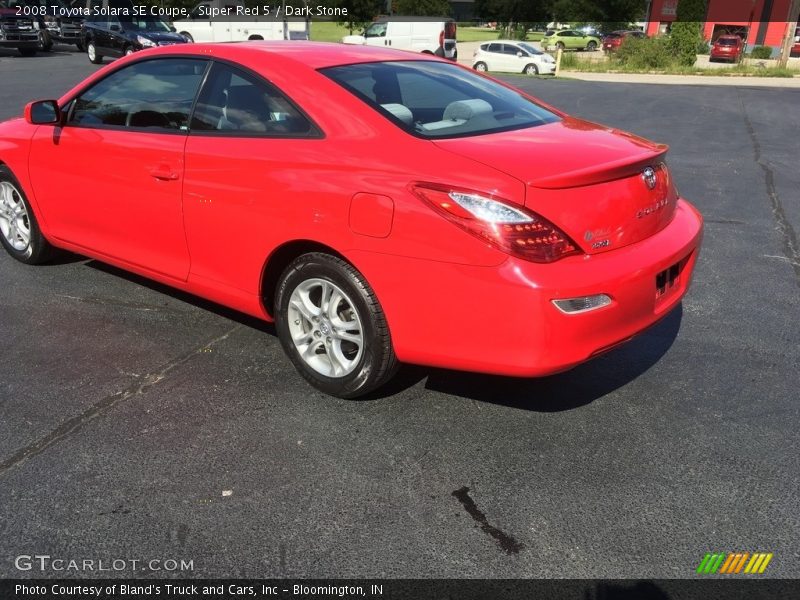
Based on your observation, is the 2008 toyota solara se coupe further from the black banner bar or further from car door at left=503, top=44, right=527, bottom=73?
car door at left=503, top=44, right=527, bottom=73

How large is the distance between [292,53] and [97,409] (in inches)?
77.9

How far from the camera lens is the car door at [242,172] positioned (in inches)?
127

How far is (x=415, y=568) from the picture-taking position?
2359 millimetres

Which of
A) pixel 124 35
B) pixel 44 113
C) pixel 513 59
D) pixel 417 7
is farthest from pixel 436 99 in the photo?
pixel 417 7

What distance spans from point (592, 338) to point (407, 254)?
31.8 inches

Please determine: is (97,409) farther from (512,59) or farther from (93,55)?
(512,59)

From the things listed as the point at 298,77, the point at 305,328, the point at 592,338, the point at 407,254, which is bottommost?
the point at 305,328

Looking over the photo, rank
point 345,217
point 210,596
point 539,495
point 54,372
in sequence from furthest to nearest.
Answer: point 54,372 < point 345,217 < point 539,495 < point 210,596

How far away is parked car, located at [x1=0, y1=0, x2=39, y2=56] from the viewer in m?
24.6

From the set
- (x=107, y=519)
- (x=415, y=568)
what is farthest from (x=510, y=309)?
(x=107, y=519)

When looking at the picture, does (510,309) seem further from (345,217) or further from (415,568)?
(415,568)

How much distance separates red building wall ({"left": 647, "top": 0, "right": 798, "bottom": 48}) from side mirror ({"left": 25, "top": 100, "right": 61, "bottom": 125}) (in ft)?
155

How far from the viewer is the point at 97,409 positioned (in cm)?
331

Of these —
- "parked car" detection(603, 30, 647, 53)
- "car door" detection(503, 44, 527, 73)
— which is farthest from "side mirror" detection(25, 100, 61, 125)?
"parked car" detection(603, 30, 647, 53)
